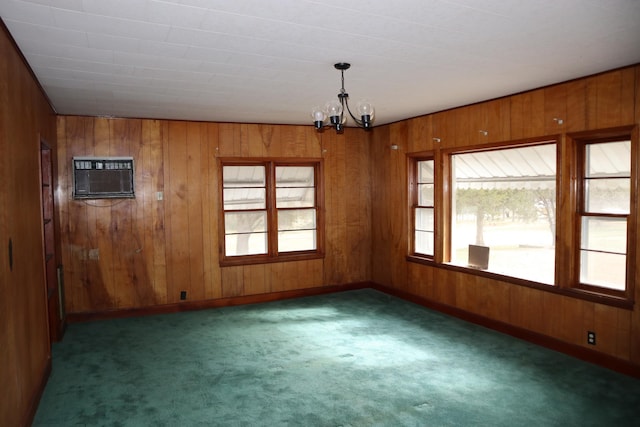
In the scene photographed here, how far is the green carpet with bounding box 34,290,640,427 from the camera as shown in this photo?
10.2 ft

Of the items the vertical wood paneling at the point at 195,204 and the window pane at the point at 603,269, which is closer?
the window pane at the point at 603,269

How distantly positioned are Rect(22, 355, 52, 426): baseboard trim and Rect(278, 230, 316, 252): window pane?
11.0 ft

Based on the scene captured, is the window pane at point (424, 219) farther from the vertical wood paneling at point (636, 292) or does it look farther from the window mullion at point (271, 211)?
the vertical wood paneling at point (636, 292)

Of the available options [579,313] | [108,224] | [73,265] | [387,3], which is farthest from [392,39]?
[73,265]

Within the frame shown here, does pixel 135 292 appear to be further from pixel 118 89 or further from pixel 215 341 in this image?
pixel 118 89

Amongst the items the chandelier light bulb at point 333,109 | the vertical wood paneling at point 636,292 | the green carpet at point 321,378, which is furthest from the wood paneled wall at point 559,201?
the chandelier light bulb at point 333,109

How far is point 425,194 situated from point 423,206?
17cm

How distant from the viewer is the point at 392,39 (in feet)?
9.47

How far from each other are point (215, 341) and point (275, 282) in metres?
1.86

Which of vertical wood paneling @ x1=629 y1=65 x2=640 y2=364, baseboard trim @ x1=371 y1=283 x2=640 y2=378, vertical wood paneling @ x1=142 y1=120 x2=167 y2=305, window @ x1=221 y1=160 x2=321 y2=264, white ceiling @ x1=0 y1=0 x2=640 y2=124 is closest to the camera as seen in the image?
white ceiling @ x1=0 y1=0 x2=640 y2=124

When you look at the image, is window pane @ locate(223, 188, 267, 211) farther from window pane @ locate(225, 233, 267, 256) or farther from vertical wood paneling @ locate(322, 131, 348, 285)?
vertical wood paneling @ locate(322, 131, 348, 285)

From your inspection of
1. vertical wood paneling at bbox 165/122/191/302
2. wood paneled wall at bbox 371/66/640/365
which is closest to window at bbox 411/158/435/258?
wood paneled wall at bbox 371/66/640/365

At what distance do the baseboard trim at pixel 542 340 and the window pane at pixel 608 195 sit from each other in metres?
1.26

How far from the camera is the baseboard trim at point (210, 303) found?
553 cm
